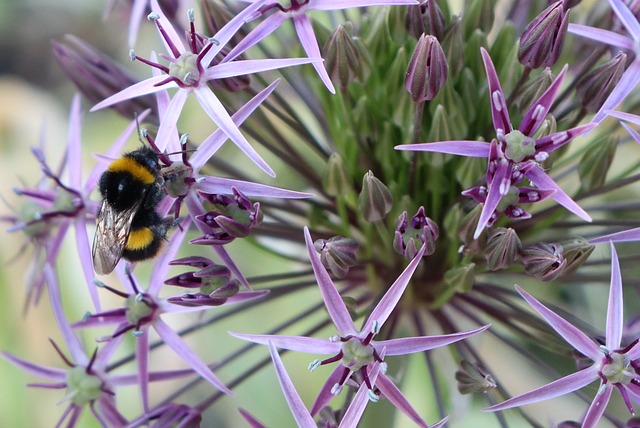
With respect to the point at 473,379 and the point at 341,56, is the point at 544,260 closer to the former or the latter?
the point at 473,379

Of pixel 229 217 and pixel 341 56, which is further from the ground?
pixel 341 56

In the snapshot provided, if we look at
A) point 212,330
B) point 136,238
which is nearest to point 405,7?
point 136,238

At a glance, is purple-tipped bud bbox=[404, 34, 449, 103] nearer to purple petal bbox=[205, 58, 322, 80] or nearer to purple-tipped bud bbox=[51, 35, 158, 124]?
purple petal bbox=[205, 58, 322, 80]

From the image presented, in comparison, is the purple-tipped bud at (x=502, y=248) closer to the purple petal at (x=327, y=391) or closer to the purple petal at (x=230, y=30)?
the purple petal at (x=327, y=391)

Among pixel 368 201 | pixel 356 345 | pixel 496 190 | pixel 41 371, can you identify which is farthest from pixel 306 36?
pixel 41 371

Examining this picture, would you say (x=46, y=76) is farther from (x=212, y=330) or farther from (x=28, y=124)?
(x=212, y=330)

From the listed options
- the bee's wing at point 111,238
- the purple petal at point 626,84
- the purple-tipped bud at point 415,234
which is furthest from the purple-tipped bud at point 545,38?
the bee's wing at point 111,238
